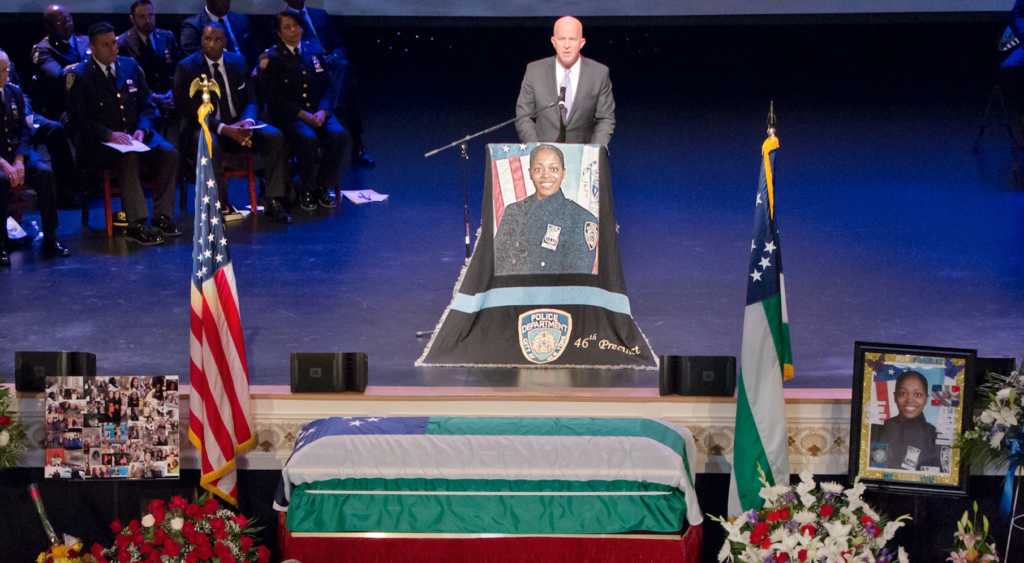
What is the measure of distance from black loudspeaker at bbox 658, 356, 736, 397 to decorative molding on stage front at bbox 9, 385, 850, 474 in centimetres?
4

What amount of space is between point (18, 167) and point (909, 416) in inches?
221

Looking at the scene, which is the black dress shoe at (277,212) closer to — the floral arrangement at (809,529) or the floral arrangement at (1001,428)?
the floral arrangement at (809,529)

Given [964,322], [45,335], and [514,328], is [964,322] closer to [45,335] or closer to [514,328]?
[514,328]

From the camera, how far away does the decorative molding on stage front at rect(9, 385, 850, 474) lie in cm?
594

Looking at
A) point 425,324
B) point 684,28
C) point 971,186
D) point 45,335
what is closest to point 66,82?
point 45,335

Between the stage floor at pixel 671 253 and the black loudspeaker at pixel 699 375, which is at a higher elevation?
the stage floor at pixel 671 253

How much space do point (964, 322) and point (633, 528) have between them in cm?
249

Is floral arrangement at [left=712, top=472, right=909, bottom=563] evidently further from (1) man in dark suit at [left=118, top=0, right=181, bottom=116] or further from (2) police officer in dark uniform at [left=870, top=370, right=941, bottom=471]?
(1) man in dark suit at [left=118, top=0, right=181, bottom=116]

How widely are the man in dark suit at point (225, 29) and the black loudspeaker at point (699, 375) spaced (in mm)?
5731

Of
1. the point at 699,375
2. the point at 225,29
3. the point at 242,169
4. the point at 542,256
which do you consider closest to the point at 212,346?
the point at 542,256

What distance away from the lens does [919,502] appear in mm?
5938

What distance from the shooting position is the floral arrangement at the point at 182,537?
5.21 metres

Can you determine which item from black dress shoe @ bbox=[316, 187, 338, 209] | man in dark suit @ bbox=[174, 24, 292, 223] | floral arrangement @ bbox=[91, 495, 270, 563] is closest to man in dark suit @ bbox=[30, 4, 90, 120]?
man in dark suit @ bbox=[174, 24, 292, 223]

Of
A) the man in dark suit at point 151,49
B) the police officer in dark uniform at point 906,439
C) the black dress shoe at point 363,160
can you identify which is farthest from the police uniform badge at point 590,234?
the black dress shoe at point 363,160
